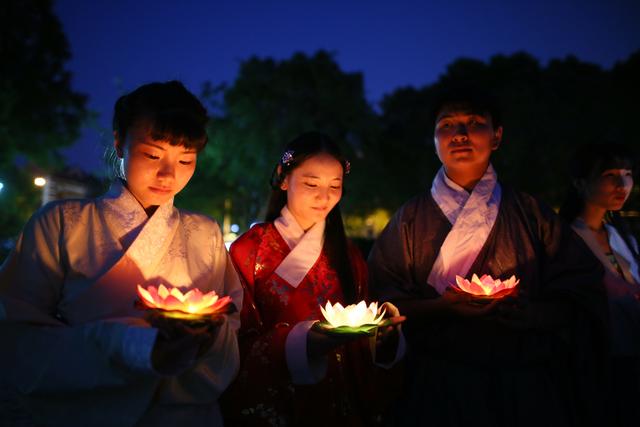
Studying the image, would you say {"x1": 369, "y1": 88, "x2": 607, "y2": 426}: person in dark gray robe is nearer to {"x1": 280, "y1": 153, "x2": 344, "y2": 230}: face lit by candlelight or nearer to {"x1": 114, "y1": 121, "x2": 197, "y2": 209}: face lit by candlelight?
{"x1": 280, "y1": 153, "x2": 344, "y2": 230}: face lit by candlelight

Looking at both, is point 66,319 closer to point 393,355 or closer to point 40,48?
point 393,355

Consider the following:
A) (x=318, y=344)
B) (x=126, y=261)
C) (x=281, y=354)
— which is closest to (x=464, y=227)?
(x=318, y=344)

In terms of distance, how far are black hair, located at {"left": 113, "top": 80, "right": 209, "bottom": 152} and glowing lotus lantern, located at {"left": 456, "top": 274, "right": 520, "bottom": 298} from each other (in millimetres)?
1625

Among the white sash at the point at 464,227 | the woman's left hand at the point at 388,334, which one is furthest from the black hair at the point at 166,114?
the white sash at the point at 464,227

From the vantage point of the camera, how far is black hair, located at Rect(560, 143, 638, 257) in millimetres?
3965

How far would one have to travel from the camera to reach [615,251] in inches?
157

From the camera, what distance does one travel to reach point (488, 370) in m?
2.76

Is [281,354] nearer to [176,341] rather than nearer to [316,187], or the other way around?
[176,341]

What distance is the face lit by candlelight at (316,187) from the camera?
3.08 meters

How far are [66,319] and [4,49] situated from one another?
2092 cm

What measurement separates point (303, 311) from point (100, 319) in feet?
3.97

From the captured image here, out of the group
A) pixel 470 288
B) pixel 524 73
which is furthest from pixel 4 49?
pixel 524 73

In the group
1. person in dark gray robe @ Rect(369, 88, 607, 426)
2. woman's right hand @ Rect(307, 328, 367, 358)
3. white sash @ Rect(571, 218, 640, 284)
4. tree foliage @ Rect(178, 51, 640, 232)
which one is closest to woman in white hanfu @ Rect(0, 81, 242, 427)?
woman's right hand @ Rect(307, 328, 367, 358)

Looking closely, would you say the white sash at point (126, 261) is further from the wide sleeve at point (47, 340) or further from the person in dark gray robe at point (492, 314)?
the person in dark gray robe at point (492, 314)
